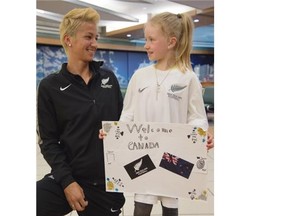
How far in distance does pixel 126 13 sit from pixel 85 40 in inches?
30.4

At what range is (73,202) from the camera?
1.18 m

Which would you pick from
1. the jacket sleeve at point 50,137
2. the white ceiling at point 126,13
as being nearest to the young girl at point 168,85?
the white ceiling at point 126,13

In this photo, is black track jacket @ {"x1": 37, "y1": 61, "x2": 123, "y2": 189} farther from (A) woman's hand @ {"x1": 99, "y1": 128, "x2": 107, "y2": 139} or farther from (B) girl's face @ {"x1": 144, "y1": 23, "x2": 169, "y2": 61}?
(B) girl's face @ {"x1": 144, "y1": 23, "x2": 169, "y2": 61}

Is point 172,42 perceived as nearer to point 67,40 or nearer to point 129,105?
point 129,105

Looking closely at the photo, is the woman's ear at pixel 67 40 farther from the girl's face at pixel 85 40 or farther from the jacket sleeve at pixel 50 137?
the jacket sleeve at pixel 50 137

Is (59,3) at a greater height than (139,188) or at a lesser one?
greater

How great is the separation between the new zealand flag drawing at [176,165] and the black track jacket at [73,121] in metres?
0.24

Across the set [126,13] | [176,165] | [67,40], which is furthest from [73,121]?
[126,13]

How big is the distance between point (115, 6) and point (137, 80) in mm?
901

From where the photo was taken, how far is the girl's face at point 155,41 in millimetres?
1121
